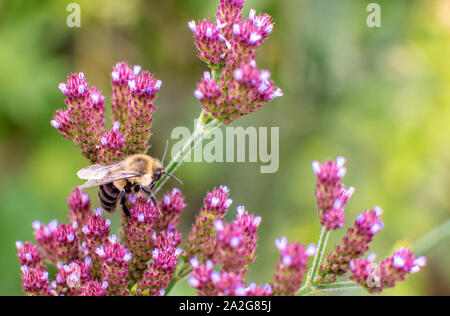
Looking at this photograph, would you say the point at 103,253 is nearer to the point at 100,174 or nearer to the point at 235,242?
the point at 100,174

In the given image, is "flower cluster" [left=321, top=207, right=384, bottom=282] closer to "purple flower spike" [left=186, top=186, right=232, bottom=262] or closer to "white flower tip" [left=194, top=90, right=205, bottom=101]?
"purple flower spike" [left=186, top=186, right=232, bottom=262]

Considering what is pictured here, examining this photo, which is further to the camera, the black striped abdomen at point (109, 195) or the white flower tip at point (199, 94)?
the black striped abdomen at point (109, 195)

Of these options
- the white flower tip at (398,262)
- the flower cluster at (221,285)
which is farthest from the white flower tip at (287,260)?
the white flower tip at (398,262)

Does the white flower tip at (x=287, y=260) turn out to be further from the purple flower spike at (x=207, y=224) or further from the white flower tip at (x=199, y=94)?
the white flower tip at (x=199, y=94)

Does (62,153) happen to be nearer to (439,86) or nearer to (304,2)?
(304,2)

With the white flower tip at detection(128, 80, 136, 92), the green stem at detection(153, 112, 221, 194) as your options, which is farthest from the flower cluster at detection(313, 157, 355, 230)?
the white flower tip at detection(128, 80, 136, 92)

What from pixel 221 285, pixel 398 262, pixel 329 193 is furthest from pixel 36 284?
pixel 398 262
